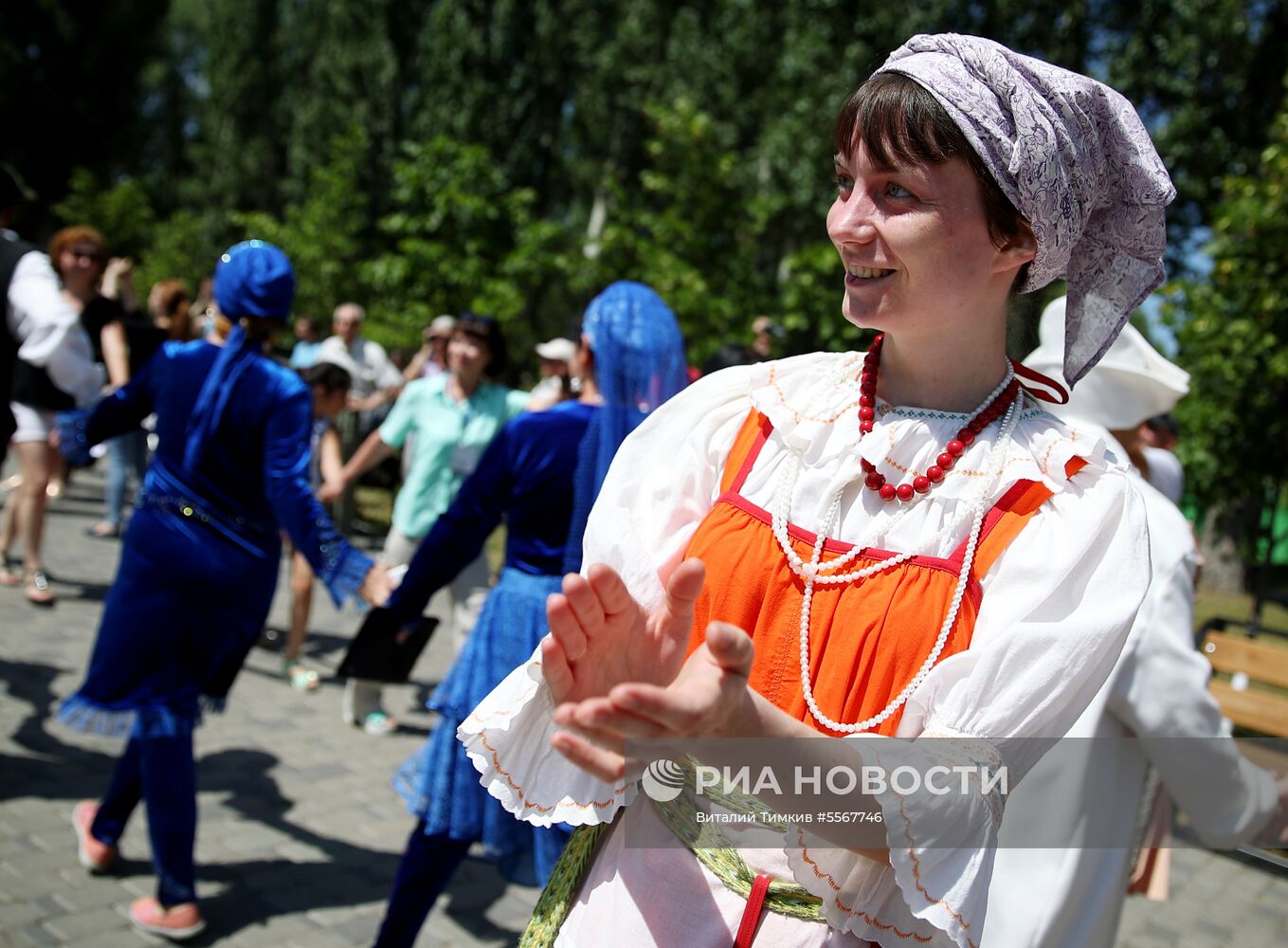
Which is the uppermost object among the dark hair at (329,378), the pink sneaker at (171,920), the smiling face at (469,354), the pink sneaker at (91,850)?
the smiling face at (469,354)

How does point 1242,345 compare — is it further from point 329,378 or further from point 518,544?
point 518,544

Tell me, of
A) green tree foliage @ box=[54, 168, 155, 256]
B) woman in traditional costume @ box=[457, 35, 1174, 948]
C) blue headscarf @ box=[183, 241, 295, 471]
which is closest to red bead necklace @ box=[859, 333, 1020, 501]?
woman in traditional costume @ box=[457, 35, 1174, 948]

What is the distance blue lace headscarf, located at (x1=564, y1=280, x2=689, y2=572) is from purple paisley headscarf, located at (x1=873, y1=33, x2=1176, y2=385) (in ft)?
6.22

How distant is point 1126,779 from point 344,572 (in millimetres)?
2263

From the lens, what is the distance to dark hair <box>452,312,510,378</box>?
5895 millimetres

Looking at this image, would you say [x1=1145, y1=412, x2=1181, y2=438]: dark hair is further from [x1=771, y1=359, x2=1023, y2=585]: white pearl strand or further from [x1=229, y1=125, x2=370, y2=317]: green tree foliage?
[x1=229, y1=125, x2=370, y2=317]: green tree foliage

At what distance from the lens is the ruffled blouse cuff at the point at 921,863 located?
121cm

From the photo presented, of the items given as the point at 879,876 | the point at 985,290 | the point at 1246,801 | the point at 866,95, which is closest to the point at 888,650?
the point at 879,876

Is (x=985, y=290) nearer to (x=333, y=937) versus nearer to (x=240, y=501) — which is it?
(x=240, y=501)

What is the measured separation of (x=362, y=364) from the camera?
9828 millimetres

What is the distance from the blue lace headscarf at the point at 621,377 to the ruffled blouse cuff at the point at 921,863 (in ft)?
7.04


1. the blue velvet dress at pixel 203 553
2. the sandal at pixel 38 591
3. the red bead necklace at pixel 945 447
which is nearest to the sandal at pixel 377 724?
the blue velvet dress at pixel 203 553

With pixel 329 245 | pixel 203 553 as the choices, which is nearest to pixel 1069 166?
pixel 203 553

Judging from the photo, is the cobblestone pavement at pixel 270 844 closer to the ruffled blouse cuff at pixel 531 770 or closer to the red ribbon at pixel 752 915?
the ruffled blouse cuff at pixel 531 770
